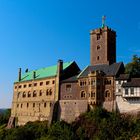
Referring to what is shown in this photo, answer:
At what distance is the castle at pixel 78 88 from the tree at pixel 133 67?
2.00m

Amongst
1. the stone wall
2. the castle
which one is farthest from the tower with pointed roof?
the stone wall

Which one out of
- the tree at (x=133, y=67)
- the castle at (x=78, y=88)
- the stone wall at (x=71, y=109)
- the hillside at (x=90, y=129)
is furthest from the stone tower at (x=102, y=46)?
the hillside at (x=90, y=129)

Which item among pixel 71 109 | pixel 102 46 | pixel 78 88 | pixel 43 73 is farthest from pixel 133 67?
pixel 43 73

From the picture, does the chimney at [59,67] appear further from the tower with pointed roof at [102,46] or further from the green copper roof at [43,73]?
the tower with pointed roof at [102,46]

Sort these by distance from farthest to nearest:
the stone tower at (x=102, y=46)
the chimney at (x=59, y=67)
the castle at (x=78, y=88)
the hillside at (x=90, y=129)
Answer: the chimney at (x=59, y=67), the stone tower at (x=102, y=46), the castle at (x=78, y=88), the hillside at (x=90, y=129)

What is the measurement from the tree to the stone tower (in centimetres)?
476

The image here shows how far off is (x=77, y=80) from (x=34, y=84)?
16068 millimetres

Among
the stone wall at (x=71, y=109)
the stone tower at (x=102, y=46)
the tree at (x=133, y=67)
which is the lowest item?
the stone wall at (x=71, y=109)

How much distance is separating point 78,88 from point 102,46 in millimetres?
12315

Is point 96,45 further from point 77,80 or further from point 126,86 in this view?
point 126,86

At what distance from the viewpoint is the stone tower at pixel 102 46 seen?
249ft

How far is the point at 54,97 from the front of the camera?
7831 cm

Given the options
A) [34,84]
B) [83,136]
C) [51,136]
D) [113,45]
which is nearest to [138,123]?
[83,136]

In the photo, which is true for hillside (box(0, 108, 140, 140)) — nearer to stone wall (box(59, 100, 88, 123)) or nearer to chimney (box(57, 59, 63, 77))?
stone wall (box(59, 100, 88, 123))
